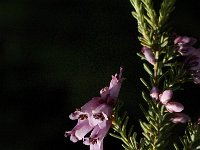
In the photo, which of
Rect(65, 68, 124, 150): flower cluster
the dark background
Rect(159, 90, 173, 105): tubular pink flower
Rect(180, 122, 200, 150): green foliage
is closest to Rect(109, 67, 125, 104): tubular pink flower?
Rect(65, 68, 124, 150): flower cluster

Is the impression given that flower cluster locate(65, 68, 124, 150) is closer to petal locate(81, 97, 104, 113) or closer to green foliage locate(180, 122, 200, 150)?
petal locate(81, 97, 104, 113)

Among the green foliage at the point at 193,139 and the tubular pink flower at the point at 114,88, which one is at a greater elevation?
the tubular pink flower at the point at 114,88

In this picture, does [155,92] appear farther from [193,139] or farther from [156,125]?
[193,139]

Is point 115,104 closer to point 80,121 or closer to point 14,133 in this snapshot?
point 80,121

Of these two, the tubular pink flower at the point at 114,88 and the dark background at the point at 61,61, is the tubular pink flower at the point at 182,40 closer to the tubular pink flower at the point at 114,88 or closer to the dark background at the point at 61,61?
the tubular pink flower at the point at 114,88

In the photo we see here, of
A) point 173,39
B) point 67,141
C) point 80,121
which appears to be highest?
point 173,39

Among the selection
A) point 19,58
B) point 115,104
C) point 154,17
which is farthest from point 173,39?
point 19,58

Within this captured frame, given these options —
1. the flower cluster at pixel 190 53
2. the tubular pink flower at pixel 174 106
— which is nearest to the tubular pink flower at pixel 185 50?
the flower cluster at pixel 190 53
